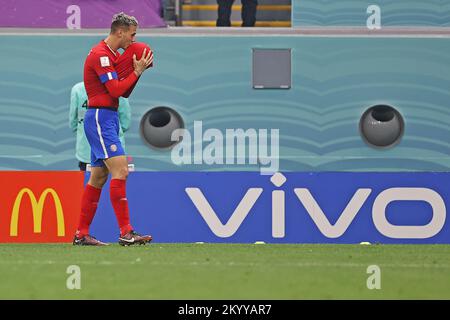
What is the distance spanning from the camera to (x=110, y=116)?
10.7 metres

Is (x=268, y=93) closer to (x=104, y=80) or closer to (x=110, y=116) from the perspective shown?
(x=110, y=116)

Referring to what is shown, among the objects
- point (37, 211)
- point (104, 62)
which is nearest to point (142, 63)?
point (104, 62)

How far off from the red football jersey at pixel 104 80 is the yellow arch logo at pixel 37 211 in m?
1.74

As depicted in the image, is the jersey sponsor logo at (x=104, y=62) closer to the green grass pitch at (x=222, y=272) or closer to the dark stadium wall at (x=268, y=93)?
the green grass pitch at (x=222, y=272)

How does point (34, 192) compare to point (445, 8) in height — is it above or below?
below

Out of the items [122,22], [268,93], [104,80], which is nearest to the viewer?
[104,80]

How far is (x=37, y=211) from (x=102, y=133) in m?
1.83

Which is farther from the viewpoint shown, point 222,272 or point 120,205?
point 120,205

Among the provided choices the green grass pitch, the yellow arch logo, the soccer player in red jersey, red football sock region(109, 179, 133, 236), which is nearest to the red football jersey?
the soccer player in red jersey

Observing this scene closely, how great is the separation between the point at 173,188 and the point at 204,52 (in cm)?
342
